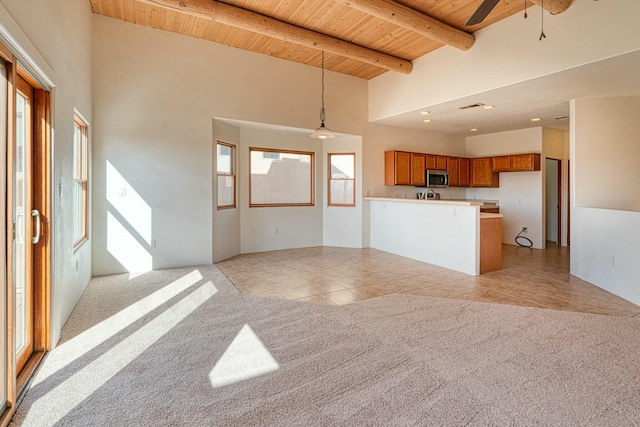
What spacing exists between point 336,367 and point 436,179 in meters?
6.22

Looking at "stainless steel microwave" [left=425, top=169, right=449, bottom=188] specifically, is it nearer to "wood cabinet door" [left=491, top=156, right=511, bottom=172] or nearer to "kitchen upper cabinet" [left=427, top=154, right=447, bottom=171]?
"kitchen upper cabinet" [left=427, top=154, right=447, bottom=171]

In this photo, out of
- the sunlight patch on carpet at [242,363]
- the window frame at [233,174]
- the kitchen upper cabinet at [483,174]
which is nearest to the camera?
the sunlight patch on carpet at [242,363]

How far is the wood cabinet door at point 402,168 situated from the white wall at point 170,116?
2308 millimetres

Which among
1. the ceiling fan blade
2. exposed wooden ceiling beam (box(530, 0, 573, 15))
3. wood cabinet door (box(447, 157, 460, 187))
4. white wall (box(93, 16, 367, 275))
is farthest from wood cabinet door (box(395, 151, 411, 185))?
the ceiling fan blade

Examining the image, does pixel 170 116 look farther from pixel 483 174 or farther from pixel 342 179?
pixel 483 174

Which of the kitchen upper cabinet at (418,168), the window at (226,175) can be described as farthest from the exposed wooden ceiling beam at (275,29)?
the kitchen upper cabinet at (418,168)

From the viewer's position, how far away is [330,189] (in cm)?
716

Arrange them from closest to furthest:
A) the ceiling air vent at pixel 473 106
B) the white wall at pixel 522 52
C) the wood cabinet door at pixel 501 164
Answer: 1. the white wall at pixel 522 52
2. the ceiling air vent at pixel 473 106
3. the wood cabinet door at pixel 501 164

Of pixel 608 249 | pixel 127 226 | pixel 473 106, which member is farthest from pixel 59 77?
pixel 608 249

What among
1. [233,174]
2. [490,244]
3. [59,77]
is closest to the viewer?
[59,77]

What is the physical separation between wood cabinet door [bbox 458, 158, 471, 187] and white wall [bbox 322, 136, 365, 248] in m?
2.99

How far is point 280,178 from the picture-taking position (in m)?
6.70

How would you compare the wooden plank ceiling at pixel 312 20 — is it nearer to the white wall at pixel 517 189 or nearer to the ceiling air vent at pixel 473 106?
the ceiling air vent at pixel 473 106

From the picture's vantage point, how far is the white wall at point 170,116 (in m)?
4.51
